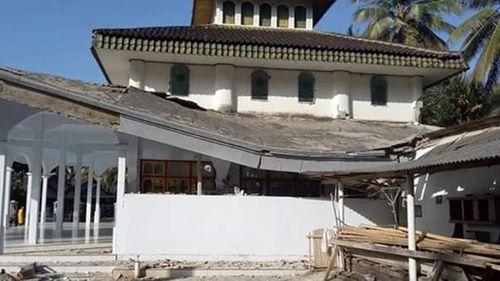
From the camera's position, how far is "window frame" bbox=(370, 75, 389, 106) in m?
18.8

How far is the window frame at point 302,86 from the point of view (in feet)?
60.6

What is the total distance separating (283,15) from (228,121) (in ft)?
26.7

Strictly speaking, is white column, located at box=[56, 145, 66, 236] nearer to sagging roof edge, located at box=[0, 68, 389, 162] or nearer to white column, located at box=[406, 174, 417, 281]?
sagging roof edge, located at box=[0, 68, 389, 162]

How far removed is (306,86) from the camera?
18562 millimetres

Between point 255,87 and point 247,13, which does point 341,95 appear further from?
point 247,13

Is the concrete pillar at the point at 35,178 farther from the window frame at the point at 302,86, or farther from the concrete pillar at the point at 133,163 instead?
the window frame at the point at 302,86

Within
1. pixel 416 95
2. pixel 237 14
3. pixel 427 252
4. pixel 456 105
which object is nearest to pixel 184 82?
pixel 237 14

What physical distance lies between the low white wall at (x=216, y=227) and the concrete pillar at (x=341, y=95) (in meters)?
5.86

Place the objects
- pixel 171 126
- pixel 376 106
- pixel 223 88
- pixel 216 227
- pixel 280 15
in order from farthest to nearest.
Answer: pixel 280 15 → pixel 376 106 → pixel 223 88 → pixel 216 227 → pixel 171 126

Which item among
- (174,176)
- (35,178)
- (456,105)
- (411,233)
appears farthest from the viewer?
(456,105)

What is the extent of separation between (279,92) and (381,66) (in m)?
3.33

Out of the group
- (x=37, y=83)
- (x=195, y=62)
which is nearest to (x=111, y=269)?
(x=37, y=83)

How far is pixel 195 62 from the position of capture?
17797 mm

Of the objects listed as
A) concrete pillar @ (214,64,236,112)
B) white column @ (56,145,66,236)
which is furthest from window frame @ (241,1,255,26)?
white column @ (56,145,66,236)
